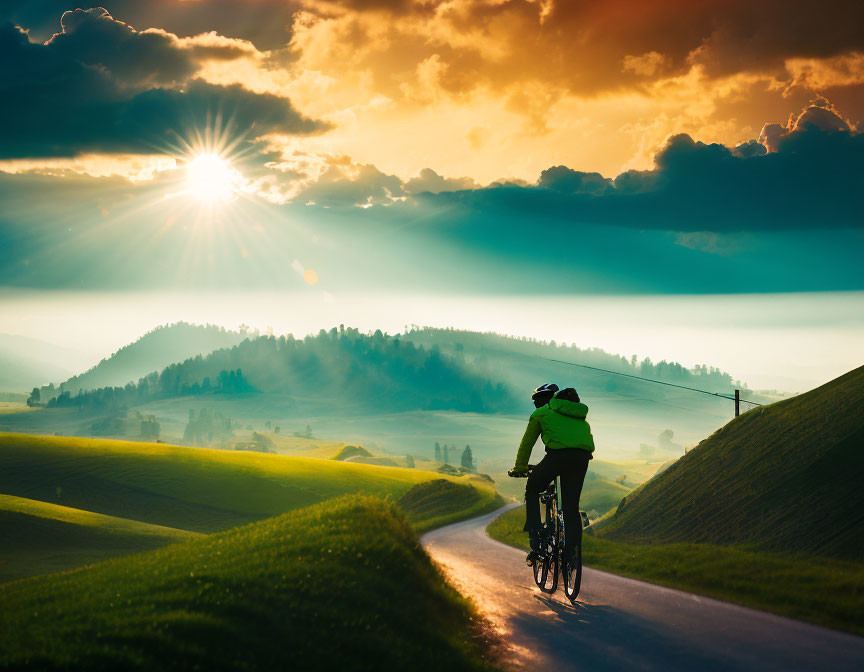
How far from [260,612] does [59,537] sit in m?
54.4

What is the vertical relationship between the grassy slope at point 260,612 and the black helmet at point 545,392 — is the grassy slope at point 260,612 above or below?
below

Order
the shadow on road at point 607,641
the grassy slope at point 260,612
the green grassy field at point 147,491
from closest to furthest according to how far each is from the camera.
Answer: the grassy slope at point 260,612
the shadow on road at point 607,641
the green grassy field at point 147,491

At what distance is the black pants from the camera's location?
15828 millimetres

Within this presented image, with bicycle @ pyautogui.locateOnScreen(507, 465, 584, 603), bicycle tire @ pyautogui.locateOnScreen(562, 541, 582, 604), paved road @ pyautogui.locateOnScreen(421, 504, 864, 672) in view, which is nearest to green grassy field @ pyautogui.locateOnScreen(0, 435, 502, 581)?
bicycle @ pyautogui.locateOnScreen(507, 465, 584, 603)

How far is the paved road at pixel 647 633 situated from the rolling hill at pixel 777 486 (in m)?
10.3

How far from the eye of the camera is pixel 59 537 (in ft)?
191

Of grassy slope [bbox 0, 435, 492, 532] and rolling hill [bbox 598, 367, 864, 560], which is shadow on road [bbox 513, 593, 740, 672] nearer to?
rolling hill [bbox 598, 367, 864, 560]

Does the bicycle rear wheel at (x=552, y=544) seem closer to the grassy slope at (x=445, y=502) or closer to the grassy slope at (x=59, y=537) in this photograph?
the grassy slope at (x=59, y=537)

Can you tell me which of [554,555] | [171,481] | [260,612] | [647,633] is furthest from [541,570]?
[171,481]

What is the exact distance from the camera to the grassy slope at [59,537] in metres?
49.5

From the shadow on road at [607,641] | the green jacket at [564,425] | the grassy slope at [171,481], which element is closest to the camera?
the shadow on road at [607,641]

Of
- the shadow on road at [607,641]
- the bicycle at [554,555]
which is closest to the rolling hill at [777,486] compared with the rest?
the bicycle at [554,555]

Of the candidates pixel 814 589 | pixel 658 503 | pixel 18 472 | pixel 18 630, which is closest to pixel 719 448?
pixel 658 503

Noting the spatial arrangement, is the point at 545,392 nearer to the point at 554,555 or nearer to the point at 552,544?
the point at 552,544
